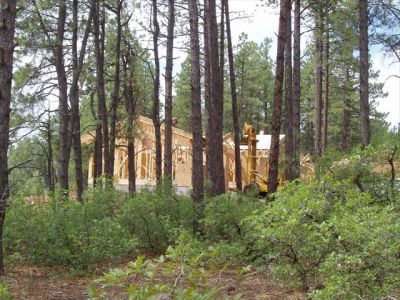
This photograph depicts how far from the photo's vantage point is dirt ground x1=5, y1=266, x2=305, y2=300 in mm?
5754

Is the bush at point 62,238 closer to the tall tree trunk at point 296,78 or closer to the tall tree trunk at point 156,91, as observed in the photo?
the tall tree trunk at point 296,78

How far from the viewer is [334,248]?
178 inches

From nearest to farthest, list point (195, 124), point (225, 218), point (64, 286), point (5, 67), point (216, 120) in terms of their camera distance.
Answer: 1. point (5, 67)
2. point (64, 286)
3. point (225, 218)
4. point (195, 124)
5. point (216, 120)

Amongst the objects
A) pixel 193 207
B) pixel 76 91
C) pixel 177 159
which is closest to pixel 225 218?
pixel 193 207

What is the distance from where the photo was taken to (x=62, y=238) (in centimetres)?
709

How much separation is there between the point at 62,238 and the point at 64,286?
0.87m

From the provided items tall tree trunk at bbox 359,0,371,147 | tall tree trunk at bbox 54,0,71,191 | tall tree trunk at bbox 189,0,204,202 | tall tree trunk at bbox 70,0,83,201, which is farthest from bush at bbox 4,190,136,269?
tall tree trunk at bbox 70,0,83,201

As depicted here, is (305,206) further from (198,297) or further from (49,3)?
(49,3)

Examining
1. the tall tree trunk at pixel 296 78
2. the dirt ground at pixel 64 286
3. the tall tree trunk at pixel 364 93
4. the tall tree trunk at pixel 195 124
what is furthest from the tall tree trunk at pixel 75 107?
the tall tree trunk at pixel 364 93

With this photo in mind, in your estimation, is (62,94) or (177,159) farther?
(177,159)

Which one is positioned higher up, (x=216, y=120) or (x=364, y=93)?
(x=364, y=93)

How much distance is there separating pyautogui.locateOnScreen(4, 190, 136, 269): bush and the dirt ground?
23cm

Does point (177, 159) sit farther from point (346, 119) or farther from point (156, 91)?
point (346, 119)

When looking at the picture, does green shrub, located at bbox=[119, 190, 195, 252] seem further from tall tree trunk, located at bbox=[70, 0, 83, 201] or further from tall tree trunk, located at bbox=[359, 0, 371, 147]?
tall tree trunk, located at bbox=[70, 0, 83, 201]
